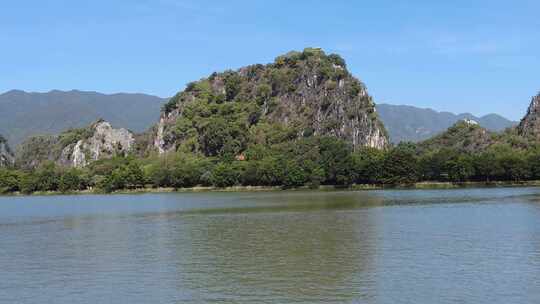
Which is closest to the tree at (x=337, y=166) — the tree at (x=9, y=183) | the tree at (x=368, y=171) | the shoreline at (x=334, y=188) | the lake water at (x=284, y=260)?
the tree at (x=368, y=171)

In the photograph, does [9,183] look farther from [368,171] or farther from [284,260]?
[284,260]

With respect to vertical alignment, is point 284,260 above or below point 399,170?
below

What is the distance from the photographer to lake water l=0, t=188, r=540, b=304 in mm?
30469

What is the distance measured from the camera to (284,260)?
130 ft

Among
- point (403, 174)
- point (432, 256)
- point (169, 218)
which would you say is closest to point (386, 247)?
point (432, 256)

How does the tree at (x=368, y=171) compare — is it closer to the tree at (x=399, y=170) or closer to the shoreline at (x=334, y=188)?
the shoreline at (x=334, y=188)

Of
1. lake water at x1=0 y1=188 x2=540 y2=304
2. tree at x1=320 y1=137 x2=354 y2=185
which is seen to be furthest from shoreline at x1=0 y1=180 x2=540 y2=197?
lake water at x1=0 y1=188 x2=540 y2=304

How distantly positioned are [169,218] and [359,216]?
2145 centimetres

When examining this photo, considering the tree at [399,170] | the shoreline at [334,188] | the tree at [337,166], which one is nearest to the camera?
the shoreline at [334,188]

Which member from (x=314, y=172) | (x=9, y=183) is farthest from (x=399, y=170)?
(x=9, y=183)

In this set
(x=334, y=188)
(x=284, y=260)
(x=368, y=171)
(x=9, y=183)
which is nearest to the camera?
(x=284, y=260)

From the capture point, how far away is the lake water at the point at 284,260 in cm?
3047

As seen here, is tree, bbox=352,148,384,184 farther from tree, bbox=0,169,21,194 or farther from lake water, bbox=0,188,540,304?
tree, bbox=0,169,21,194

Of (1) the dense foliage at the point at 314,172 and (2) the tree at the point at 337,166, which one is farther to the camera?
(2) the tree at the point at 337,166
